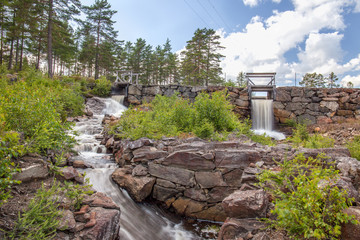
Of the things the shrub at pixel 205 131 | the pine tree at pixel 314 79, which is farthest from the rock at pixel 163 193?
the pine tree at pixel 314 79

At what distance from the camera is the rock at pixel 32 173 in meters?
3.03

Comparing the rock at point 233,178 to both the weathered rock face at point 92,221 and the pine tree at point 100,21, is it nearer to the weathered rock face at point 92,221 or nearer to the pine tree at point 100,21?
the weathered rock face at point 92,221

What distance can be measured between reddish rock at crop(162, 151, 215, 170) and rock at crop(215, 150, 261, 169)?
23 cm

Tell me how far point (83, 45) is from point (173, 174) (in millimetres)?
31591

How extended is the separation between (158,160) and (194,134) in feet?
4.86

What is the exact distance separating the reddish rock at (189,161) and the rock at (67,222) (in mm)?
2543

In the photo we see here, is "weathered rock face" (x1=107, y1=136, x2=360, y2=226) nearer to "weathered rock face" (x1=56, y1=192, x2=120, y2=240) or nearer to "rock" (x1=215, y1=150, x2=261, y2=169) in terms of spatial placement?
"rock" (x1=215, y1=150, x2=261, y2=169)

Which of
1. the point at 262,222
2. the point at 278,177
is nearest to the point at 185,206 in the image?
the point at 262,222

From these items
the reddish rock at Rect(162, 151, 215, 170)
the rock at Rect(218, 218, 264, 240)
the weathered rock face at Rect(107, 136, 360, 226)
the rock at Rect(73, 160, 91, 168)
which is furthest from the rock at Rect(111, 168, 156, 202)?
the rock at Rect(218, 218, 264, 240)

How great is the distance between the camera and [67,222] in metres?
2.57

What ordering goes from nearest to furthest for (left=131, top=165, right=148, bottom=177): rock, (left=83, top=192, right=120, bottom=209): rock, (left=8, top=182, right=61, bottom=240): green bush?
(left=8, top=182, right=61, bottom=240): green bush
(left=83, top=192, right=120, bottom=209): rock
(left=131, top=165, right=148, bottom=177): rock

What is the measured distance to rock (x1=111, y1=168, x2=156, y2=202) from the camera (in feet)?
15.6

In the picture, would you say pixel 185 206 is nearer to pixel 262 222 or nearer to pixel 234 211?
pixel 234 211

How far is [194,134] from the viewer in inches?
236
